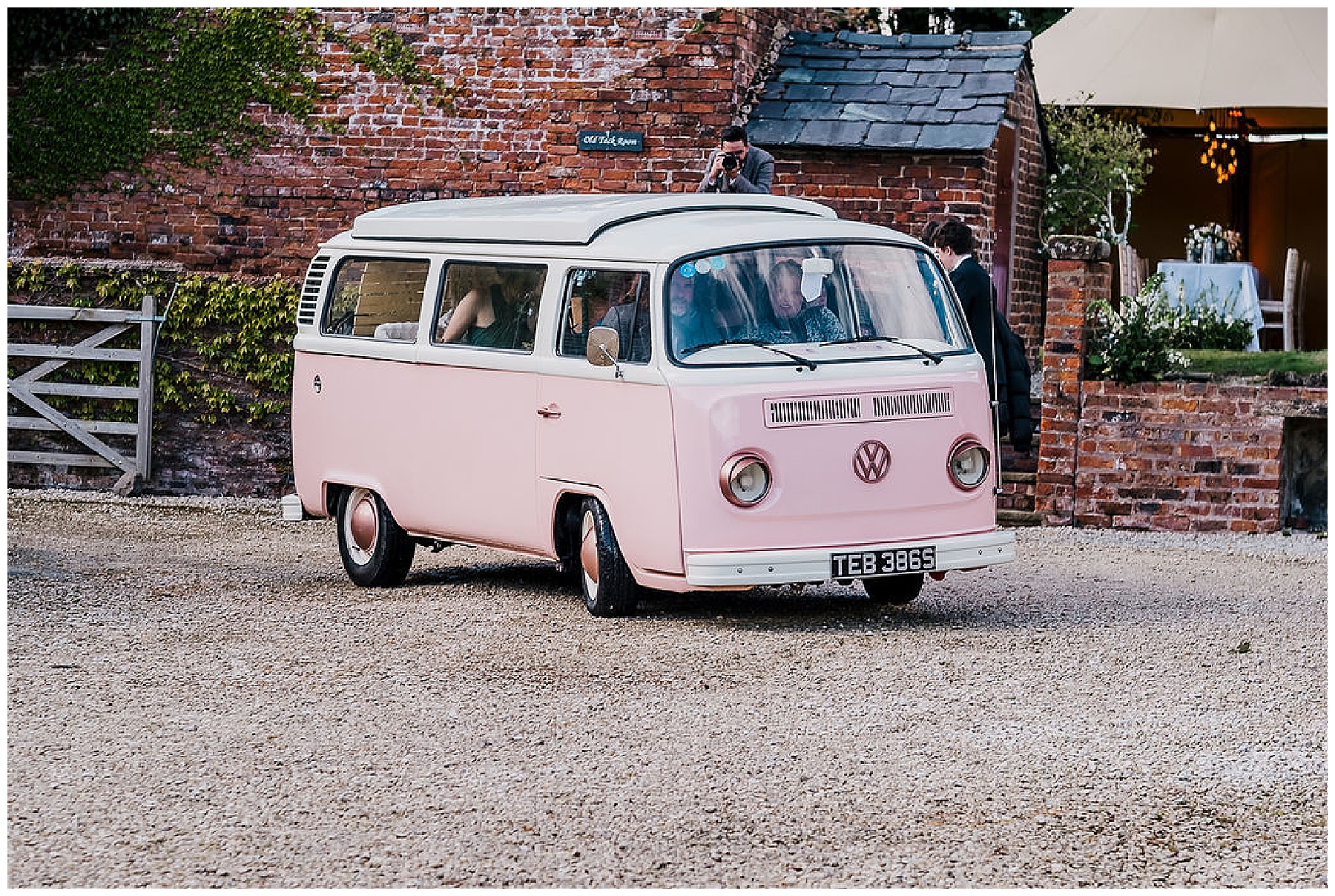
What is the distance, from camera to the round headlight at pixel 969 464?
29.8ft

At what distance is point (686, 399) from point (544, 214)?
5.32ft

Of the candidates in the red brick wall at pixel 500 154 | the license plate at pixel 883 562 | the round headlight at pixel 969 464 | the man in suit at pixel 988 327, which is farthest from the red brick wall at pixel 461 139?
the license plate at pixel 883 562

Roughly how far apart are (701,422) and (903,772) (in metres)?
2.70

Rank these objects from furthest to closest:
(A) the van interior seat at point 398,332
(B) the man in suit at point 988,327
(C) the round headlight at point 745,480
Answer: (B) the man in suit at point 988,327
(A) the van interior seat at point 398,332
(C) the round headlight at point 745,480

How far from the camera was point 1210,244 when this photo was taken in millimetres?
16938

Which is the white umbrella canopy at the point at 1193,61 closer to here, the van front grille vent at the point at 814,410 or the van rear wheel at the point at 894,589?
the van rear wheel at the point at 894,589

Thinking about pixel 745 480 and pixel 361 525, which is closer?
pixel 745 480

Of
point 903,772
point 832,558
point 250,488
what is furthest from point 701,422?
point 250,488

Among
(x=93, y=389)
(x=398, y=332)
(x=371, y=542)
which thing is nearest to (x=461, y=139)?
(x=93, y=389)

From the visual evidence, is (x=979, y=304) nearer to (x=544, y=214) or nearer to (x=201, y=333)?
(x=544, y=214)

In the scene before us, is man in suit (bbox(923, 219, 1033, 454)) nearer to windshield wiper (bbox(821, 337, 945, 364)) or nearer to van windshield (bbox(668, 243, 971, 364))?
van windshield (bbox(668, 243, 971, 364))

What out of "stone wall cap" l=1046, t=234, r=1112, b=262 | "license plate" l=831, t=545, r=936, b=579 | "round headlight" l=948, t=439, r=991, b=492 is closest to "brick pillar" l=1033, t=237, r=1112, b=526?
"stone wall cap" l=1046, t=234, r=1112, b=262

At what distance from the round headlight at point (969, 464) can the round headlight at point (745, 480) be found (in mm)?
936

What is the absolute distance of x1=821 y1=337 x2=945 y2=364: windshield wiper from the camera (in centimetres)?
902
